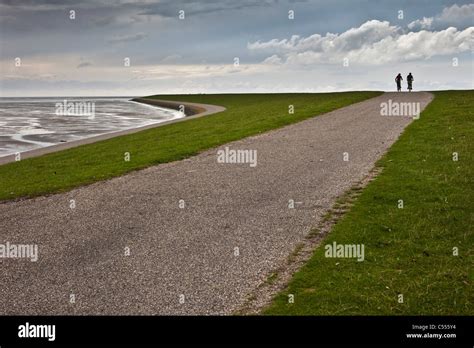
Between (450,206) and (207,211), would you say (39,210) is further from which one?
(450,206)

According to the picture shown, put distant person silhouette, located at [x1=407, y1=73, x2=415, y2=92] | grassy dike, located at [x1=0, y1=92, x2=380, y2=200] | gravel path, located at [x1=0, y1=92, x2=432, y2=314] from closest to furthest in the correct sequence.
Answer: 1. gravel path, located at [x1=0, y1=92, x2=432, y2=314]
2. grassy dike, located at [x1=0, y1=92, x2=380, y2=200]
3. distant person silhouette, located at [x1=407, y1=73, x2=415, y2=92]

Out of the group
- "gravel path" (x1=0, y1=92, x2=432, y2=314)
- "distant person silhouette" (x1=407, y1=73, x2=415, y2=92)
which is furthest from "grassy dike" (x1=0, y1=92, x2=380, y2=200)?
"distant person silhouette" (x1=407, y1=73, x2=415, y2=92)

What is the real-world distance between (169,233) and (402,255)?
4.96 m

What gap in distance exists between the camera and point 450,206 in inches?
484

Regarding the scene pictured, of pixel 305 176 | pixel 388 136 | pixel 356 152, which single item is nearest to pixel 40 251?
pixel 305 176

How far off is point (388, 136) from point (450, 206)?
13112mm

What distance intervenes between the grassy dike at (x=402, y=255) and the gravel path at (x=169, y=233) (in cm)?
92

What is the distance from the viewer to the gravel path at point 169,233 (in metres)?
8.10

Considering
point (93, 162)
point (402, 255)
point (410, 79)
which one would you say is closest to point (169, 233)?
point (402, 255)

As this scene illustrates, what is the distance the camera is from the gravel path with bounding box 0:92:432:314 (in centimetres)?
810

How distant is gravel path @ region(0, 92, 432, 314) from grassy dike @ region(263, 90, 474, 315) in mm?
915

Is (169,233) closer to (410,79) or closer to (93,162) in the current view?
(93,162)

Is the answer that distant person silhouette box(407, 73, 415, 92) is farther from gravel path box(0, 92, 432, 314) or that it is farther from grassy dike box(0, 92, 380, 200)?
gravel path box(0, 92, 432, 314)
